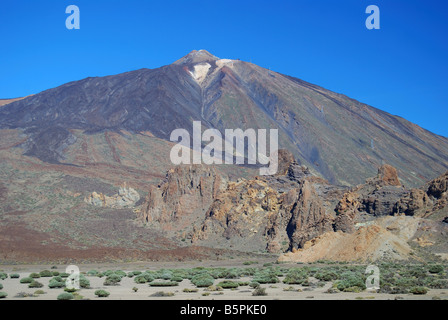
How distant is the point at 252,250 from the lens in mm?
67500

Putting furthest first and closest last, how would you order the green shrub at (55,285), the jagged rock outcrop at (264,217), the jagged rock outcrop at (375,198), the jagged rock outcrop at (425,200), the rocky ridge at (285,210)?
1. the jagged rock outcrop at (375,198)
2. the jagged rock outcrop at (264,217)
3. the jagged rock outcrop at (425,200)
4. the rocky ridge at (285,210)
5. the green shrub at (55,285)

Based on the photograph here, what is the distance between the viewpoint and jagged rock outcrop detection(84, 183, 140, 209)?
102 m

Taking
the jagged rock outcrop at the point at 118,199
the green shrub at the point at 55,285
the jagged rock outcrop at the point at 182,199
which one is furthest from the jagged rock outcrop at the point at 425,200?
the jagged rock outcrop at the point at 118,199

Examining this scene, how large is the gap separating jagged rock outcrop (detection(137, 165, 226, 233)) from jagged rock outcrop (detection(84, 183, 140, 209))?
15.1 meters

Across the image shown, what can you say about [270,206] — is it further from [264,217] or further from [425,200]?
[425,200]

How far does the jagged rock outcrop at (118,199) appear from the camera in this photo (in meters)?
102

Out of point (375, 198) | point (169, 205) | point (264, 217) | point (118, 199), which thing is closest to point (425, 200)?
point (375, 198)

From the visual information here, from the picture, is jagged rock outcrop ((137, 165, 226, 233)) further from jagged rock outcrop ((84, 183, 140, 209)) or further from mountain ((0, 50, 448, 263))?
jagged rock outcrop ((84, 183, 140, 209))

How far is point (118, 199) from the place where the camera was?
105m

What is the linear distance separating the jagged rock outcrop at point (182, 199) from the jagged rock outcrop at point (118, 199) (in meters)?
15.1

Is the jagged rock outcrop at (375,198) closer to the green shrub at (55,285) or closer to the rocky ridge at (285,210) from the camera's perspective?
the rocky ridge at (285,210)

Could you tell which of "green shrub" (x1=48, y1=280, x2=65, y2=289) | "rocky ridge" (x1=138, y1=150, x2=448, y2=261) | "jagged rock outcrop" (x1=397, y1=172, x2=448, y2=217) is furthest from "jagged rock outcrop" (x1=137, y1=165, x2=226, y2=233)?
"green shrub" (x1=48, y1=280, x2=65, y2=289)

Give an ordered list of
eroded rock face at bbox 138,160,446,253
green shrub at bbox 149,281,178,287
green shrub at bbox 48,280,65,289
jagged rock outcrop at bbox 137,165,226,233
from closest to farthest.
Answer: green shrub at bbox 48,280,65,289 → green shrub at bbox 149,281,178,287 → eroded rock face at bbox 138,160,446,253 → jagged rock outcrop at bbox 137,165,226,233
